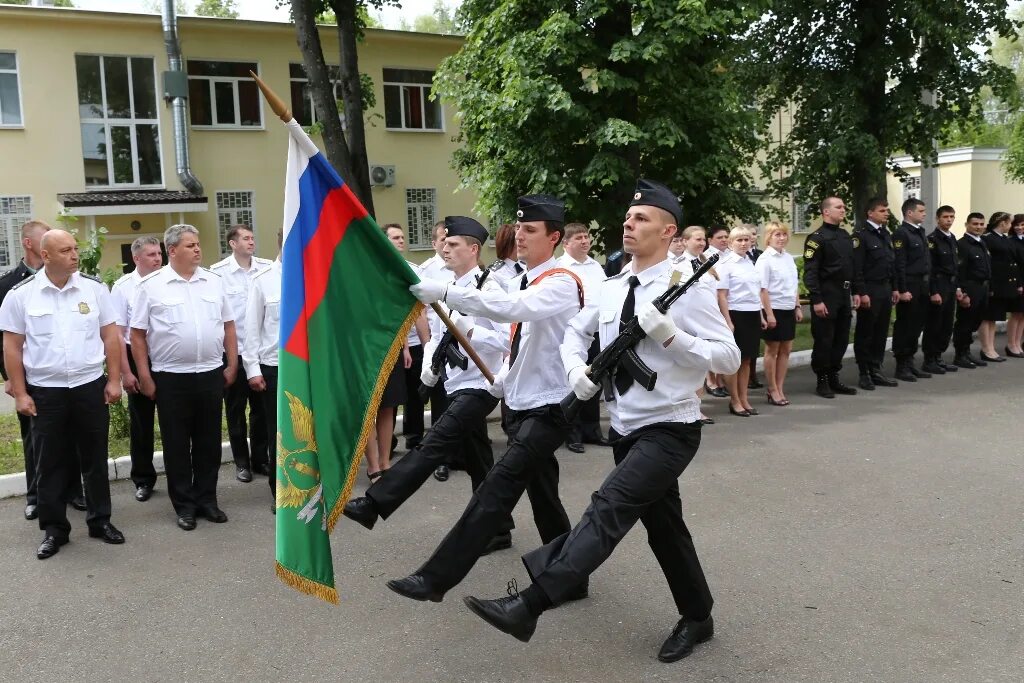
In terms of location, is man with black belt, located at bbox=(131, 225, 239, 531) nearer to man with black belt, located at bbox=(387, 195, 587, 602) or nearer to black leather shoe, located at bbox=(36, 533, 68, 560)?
black leather shoe, located at bbox=(36, 533, 68, 560)

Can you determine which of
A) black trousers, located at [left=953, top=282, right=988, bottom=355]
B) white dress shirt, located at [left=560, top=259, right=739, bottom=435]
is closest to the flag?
white dress shirt, located at [left=560, top=259, right=739, bottom=435]

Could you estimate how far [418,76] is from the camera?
27.0 m

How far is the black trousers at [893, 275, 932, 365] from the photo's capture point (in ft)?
38.5

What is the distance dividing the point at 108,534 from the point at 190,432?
0.88 metres

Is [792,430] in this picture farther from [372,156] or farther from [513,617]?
[372,156]

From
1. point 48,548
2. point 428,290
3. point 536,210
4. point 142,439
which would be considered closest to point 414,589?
point 428,290

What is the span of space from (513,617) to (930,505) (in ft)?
12.4

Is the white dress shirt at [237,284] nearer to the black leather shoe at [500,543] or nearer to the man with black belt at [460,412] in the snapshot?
the man with black belt at [460,412]

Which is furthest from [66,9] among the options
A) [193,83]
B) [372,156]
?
[372,156]

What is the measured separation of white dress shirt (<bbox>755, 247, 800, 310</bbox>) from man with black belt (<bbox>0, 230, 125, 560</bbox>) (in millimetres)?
6979

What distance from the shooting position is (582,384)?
13.7 ft

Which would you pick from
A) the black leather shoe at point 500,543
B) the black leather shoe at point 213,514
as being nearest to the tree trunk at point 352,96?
the black leather shoe at point 213,514

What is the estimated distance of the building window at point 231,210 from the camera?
2491 centimetres

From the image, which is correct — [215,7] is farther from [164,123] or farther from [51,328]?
[51,328]
